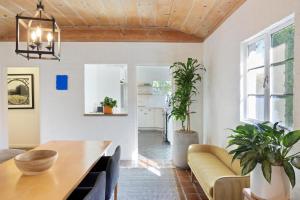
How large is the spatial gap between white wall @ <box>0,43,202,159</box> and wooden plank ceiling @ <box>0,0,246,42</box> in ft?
0.59

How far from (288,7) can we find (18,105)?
5982 mm

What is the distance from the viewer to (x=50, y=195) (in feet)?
5.14

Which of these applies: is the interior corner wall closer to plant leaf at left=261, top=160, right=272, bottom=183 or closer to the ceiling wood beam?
the ceiling wood beam

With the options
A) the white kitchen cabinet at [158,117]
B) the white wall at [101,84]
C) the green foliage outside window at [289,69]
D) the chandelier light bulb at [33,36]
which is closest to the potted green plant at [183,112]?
the white wall at [101,84]

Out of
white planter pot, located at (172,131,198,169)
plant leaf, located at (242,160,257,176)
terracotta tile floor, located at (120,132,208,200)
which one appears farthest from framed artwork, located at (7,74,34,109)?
plant leaf, located at (242,160,257,176)

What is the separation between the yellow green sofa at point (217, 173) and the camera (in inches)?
94.5

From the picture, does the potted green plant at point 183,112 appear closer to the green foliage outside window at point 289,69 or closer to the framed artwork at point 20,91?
the green foliage outside window at point 289,69

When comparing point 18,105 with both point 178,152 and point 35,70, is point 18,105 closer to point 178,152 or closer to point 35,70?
point 35,70

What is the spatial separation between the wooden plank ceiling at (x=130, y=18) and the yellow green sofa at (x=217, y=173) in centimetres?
191

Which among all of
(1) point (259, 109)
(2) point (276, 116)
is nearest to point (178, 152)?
(1) point (259, 109)

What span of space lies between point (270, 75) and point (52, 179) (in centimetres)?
217

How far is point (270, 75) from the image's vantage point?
2.57 m

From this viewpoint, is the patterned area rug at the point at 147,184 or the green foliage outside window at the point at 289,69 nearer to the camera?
the green foliage outside window at the point at 289,69

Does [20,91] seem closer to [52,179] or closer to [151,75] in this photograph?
[151,75]
